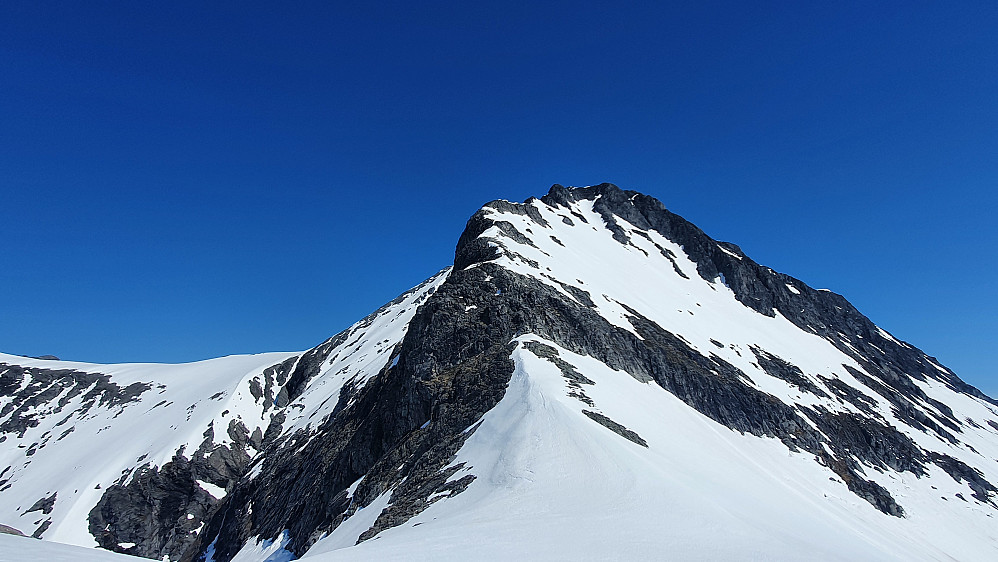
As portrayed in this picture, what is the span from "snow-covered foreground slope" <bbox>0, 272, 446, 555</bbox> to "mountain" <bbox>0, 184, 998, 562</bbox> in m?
0.48

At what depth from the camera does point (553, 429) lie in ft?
73.2

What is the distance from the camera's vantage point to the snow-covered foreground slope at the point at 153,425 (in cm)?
7200

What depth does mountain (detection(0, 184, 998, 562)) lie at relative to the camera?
17.6 m

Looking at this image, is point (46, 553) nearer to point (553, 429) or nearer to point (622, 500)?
point (622, 500)

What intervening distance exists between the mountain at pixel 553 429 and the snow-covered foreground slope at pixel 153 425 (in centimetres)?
48

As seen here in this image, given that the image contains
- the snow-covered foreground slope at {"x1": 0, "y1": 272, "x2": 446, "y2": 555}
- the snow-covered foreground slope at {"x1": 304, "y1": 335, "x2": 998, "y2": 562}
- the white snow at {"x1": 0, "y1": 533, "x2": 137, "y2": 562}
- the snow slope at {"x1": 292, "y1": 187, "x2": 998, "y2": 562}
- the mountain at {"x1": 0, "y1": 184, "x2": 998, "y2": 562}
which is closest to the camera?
the white snow at {"x1": 0, "y1": 533, "x2": 137, "y2": 562}

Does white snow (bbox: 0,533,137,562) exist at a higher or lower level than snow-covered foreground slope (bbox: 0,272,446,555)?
higher

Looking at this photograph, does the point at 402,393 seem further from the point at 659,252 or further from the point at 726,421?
the point at 659,252

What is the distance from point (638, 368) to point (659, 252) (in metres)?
63.9

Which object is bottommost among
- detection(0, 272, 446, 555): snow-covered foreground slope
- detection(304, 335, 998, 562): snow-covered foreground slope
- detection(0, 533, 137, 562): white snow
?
detection(0, 272, 446, 555): snow-covered foreground slope

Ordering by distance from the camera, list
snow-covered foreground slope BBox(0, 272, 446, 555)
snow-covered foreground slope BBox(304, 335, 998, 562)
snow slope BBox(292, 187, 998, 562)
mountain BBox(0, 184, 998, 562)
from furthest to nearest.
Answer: snow-covered foreground slope BBox(0, 272, 446, 555) → mountain BBox(0, 184, 998, 562) → snow slope BBox(292, 187, 998, 562) → snow-covered foreground slope BBox(304, 335, 998, 562)

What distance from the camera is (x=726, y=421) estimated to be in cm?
4178

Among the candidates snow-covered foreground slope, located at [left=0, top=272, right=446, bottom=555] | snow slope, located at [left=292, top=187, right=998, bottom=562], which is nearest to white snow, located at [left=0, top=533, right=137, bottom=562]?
snow slope, located at [left=292, top=187, right=998, bottom=562]

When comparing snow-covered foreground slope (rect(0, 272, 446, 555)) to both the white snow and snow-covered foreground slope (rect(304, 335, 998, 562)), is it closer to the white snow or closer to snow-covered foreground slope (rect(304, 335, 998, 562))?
snow-covered foreground slope (rect(304, 335, 998, 562))
